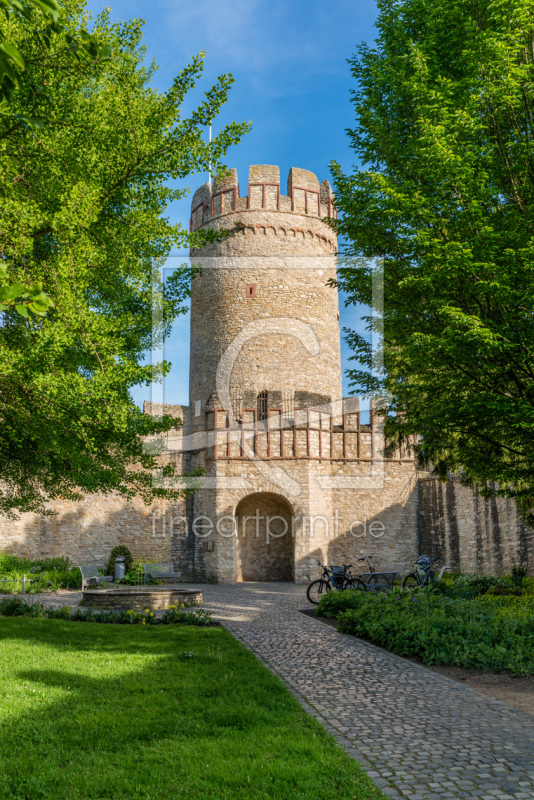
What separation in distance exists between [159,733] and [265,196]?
2320cm

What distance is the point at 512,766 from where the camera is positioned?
3711 mm

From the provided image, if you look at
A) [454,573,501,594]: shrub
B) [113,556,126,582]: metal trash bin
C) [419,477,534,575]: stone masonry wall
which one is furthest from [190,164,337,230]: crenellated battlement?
[454,573,501,594]: shrub

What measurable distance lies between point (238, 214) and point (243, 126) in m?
16.6

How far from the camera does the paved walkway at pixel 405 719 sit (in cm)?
353

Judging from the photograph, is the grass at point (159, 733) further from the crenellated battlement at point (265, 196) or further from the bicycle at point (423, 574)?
the crenellated battlement at point (265, 196)

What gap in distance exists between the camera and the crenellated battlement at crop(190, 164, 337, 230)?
24.6 meters

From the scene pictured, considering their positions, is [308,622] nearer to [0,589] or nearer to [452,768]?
[452,768]

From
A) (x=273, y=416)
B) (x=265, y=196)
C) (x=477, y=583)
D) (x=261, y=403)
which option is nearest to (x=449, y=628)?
(x=477, y=583)

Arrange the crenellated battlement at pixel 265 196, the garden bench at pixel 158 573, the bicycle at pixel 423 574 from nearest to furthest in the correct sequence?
the bicycle at pixel 423 574 → the garden bench at pixel 158 573 → the crenellated battlement at pixel 265 196

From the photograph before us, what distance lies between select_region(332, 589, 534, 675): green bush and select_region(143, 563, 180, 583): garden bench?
703 centimetres

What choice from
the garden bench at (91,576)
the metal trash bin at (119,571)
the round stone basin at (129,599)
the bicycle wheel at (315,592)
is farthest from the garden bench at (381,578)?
the metal trash bin at (119,571)

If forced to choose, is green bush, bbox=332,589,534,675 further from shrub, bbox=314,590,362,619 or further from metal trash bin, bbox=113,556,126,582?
metal trash bin, bbox=113,556,126,582

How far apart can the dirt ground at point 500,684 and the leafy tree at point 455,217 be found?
2832 mm

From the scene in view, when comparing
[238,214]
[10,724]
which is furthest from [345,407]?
[10,724]
